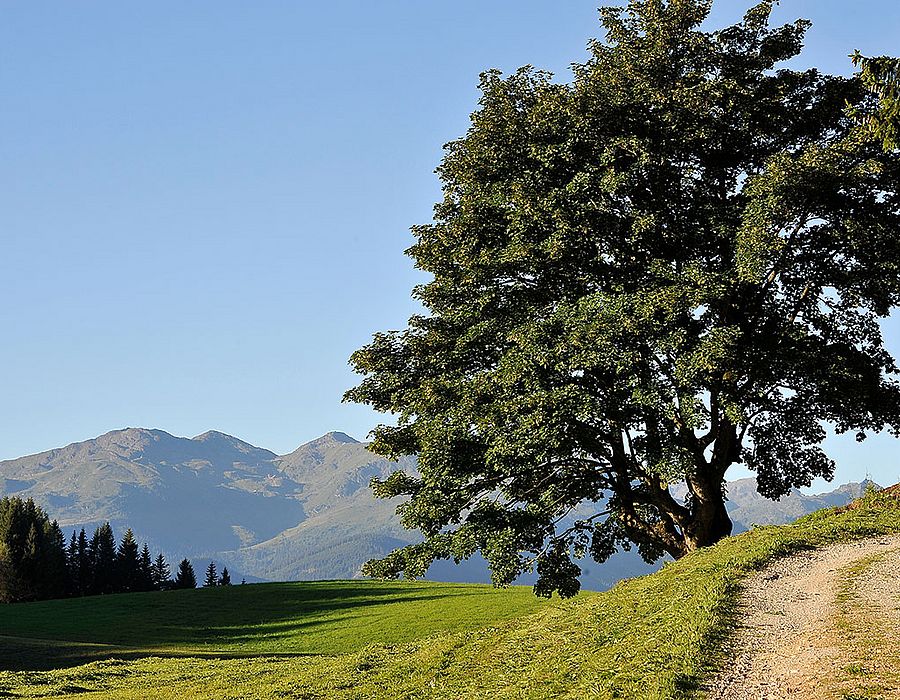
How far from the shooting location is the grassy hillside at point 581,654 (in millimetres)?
13727

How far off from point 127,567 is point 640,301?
133 meters

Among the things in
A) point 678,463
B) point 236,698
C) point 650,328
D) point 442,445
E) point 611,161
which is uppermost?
point 611,161

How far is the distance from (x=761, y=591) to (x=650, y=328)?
7763 mm

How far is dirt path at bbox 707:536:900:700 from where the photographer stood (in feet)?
38.6

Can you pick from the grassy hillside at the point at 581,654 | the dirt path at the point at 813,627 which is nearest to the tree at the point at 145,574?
the grassy hillside at the point at 581,654

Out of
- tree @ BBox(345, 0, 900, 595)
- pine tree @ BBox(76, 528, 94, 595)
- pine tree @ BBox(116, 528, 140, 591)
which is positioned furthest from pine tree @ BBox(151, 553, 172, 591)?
tree @ BBox(345, 0, 900, 595)

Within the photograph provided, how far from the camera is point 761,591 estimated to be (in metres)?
17.3

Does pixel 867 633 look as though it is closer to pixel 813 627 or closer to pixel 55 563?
pixel 813 627

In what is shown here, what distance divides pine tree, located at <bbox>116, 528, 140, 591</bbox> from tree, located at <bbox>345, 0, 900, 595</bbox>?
122 meters

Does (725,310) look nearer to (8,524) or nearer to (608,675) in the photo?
(608,675)

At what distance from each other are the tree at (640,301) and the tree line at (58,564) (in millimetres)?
113102

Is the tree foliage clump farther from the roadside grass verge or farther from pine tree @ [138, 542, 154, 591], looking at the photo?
the roadside grass verge

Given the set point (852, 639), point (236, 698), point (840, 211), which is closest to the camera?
point (852, 639)

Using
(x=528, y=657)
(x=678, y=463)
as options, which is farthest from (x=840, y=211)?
(x=528, y=657)
